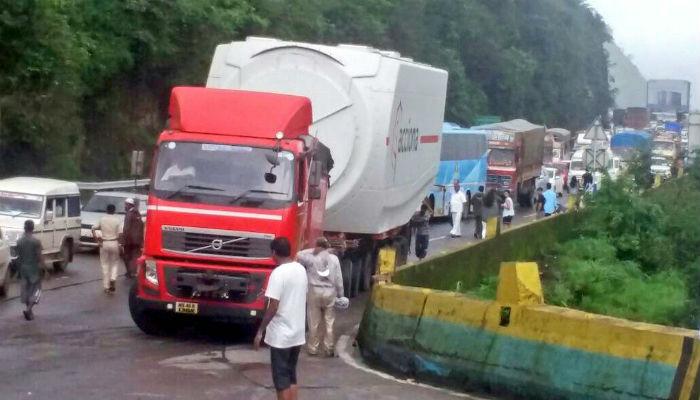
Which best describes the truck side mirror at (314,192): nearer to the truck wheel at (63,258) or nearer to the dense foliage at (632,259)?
the dense foliage at (632,259)

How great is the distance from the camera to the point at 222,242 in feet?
52.6

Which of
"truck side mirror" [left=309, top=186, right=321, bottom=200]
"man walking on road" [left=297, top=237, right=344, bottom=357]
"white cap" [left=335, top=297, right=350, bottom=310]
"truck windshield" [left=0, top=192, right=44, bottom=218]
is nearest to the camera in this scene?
"white cap" [left=335, top=297, right=350, bottom=310]

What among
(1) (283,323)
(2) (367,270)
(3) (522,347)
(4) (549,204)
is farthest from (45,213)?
(4) (549,204)

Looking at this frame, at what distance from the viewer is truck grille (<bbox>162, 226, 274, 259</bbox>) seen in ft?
52.5

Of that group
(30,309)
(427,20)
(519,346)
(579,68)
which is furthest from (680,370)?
(579,68)

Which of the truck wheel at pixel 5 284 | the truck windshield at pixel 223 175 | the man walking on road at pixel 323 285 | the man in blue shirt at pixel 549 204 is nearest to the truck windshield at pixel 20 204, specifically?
the truck wheel at pixel 5 284

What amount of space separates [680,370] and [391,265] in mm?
5563

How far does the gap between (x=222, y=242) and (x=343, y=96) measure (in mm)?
5023

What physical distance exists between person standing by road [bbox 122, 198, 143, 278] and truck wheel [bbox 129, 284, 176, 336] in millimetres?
5723

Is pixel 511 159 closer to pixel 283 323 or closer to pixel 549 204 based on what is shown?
pixel 549 204

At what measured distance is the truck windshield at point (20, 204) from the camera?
992 inches

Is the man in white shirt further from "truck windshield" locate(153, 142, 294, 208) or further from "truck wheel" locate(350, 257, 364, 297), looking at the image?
"truck windshield" locate(153, 142, 294, 208)

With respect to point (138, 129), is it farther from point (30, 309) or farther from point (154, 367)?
point (154, 367)

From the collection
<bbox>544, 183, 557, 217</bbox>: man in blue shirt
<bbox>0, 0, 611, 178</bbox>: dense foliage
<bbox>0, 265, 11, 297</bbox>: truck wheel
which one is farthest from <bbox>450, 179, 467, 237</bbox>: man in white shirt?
<bbox>0, 265, 11, 297</bbox>: truck wheel
